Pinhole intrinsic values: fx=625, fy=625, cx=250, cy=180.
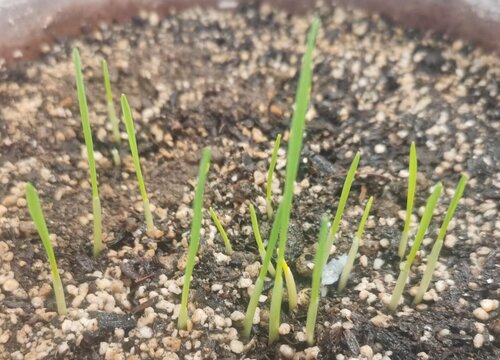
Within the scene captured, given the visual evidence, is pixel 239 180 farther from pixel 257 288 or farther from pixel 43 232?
pixel 43 232

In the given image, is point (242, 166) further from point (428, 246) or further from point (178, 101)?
point (428, 246)

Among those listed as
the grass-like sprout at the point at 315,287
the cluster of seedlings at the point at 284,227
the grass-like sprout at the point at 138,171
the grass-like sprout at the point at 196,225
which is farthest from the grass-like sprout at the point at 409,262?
the grass-like sprout at the point at 138,171

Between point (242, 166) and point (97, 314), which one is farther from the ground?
point (242, 166)

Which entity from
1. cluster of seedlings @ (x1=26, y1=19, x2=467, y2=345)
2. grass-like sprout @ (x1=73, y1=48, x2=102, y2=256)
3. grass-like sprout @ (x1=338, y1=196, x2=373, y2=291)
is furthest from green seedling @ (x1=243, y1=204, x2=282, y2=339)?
grass-like sprout @ (x1=73, y1=48, x2=102, y2=256)

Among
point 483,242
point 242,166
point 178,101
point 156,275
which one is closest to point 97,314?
point 156,275

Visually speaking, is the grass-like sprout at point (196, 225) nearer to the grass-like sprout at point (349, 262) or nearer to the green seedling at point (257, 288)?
the green seedling at point (257, 288)

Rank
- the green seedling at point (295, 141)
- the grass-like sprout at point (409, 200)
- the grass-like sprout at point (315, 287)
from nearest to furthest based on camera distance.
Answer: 1. the green seedling at point (295, 141)
2. the grass-like sprout at point (315, 287)
3. the grass-like sprout at point (409, 200)

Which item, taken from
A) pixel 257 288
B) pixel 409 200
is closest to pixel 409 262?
pixel 409 200
